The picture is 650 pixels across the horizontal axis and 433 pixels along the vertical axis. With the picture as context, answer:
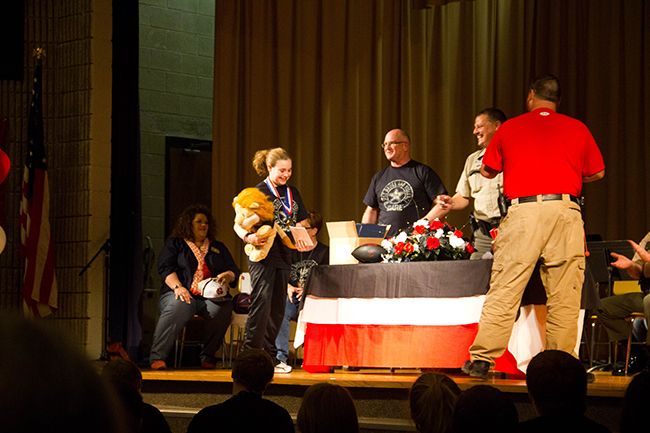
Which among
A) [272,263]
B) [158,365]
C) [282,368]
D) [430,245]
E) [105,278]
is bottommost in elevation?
[158,365]

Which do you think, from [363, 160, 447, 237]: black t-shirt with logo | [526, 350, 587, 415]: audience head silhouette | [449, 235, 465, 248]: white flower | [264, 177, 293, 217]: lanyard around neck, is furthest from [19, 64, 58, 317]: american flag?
[526, 350, 587, 415]: audience head silhouette

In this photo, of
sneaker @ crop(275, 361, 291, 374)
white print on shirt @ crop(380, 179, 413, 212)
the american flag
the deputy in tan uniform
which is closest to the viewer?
the deputy in tan uniform

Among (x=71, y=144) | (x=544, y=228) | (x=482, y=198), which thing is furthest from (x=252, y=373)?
(x=71, y=144)

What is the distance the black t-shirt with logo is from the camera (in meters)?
5.09

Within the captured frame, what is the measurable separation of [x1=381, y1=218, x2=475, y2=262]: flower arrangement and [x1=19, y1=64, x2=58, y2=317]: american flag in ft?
11.0

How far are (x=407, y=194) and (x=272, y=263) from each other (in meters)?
1.07

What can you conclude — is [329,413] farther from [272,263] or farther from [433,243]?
[272,263]

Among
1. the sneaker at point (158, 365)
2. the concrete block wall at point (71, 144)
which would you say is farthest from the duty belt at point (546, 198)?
the concrete block wall at point (71, 144)

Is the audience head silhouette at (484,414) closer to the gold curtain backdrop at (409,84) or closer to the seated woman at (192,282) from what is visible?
the seated woman at (192,282)

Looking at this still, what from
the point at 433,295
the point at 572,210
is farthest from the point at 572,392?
the point at 433,295

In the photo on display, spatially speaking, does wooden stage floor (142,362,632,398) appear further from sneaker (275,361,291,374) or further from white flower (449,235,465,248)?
white flower (449,235,465,248)

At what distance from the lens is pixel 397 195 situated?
5.11 meters

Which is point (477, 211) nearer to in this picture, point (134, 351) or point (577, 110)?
point (577, 110)

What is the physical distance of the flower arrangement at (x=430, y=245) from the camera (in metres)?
4.38
